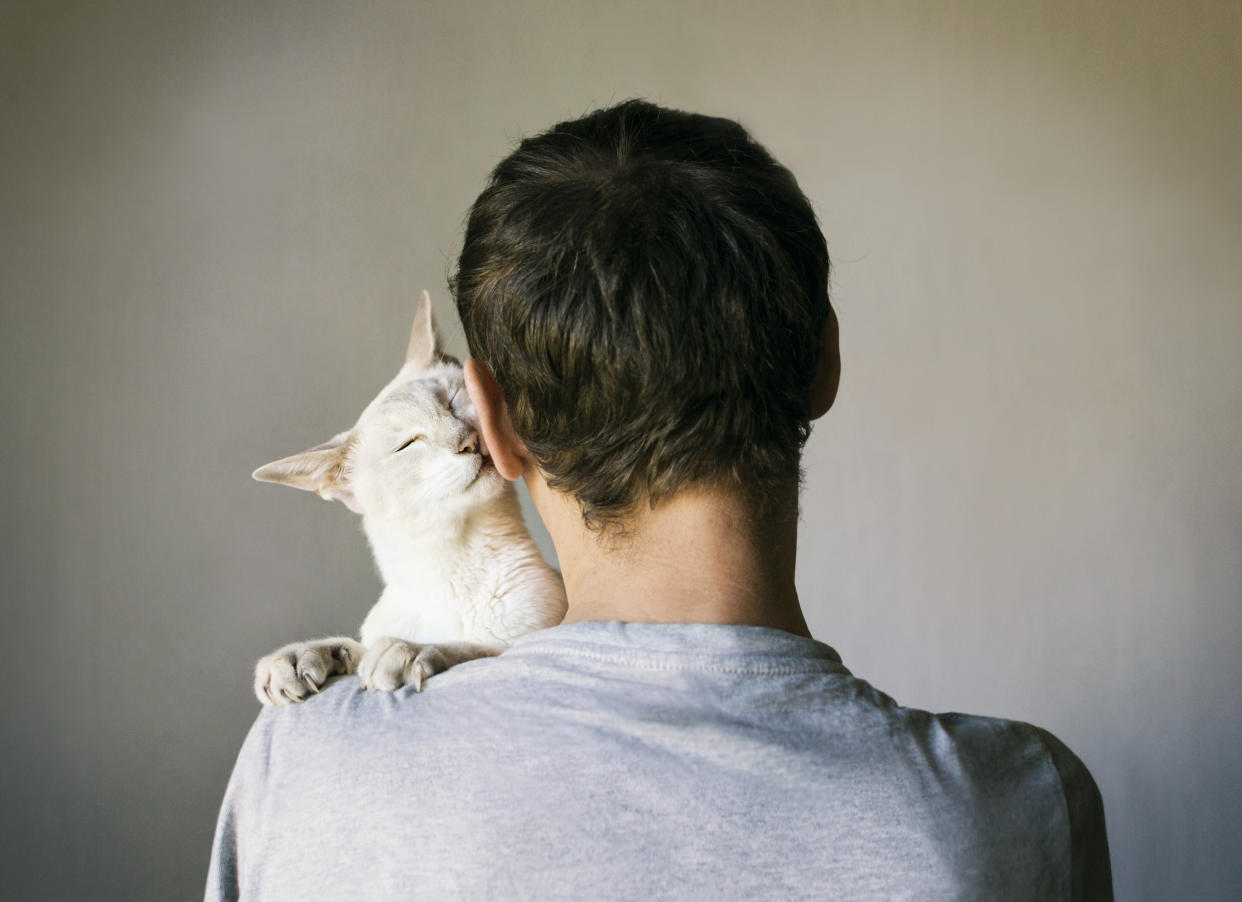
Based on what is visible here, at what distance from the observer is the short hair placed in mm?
583

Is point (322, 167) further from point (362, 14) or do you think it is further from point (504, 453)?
point (504, 453)

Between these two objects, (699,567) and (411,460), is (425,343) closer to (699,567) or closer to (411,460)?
(411,460)

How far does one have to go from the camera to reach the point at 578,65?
2.23 metres

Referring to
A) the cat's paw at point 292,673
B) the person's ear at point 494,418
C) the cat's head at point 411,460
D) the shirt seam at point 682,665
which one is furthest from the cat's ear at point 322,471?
the shirt seam at point 682,665

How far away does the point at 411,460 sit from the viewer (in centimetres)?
119

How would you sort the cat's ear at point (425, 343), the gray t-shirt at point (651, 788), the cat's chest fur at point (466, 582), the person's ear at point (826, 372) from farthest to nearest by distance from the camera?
the cat's ear at point (425, 343), the cat's chest fur at point (466, 582), the person's ear at point (826, 372), the gray t-shirt at point (651, 788)

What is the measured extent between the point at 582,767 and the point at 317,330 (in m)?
1.69

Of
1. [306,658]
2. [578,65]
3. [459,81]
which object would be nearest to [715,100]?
[578,65]

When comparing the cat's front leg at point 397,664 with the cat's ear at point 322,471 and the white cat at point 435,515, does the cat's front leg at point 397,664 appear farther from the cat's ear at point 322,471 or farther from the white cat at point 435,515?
the cat's ear at point 322,471

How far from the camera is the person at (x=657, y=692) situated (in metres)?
0.54

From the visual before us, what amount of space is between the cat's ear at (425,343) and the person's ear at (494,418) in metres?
0.63

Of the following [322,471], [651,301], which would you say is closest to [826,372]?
[651,301]

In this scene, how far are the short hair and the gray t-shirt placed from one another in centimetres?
11

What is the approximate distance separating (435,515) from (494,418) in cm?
53
